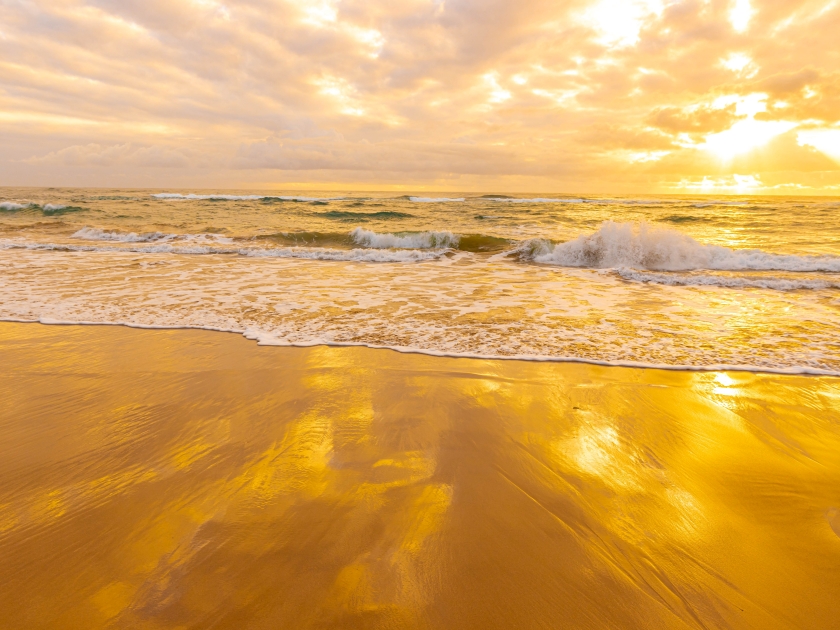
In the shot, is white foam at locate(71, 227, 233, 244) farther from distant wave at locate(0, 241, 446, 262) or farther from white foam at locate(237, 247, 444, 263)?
white foam at locate(237, 247, 444, 263)

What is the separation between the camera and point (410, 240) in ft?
55.3

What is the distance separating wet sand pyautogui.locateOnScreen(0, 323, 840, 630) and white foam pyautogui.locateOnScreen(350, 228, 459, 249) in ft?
42.6

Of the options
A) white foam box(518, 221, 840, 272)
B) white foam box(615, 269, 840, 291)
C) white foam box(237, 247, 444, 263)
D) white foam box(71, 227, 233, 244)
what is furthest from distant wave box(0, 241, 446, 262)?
white foam box(615, 269, 840, 291)

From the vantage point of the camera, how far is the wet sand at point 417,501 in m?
1.70

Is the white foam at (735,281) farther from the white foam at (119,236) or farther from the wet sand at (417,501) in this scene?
the white foam at (119,236)

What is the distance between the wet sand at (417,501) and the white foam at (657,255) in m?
7.97

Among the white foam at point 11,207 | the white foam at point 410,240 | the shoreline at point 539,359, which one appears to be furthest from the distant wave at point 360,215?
the shoreline at point 539,359

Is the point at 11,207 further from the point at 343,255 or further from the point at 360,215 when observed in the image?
the point at 343,255

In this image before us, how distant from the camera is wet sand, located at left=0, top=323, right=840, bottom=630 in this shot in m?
1.70

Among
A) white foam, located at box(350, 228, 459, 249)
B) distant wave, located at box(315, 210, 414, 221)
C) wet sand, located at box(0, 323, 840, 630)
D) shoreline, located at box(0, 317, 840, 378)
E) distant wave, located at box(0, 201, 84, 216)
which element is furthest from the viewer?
distant wave, located at box(0, 201, 84, 216)

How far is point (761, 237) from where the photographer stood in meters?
16.2

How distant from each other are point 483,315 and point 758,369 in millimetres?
3018

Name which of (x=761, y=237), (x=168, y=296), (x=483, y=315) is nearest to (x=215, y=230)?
(x=168, y=296)

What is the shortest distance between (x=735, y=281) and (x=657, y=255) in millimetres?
2925
